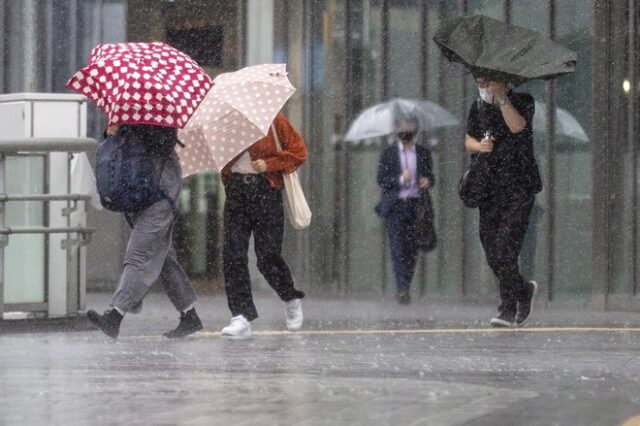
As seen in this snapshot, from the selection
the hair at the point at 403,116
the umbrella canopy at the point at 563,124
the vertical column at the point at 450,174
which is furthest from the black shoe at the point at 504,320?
the hair at the point at 403,116

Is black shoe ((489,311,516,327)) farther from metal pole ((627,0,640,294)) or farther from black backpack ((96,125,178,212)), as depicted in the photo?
metal pole ((627,0,640,294))

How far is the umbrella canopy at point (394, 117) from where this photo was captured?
1762 centimetres

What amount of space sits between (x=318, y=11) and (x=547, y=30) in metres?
2.46

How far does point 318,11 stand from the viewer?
18.2 metres

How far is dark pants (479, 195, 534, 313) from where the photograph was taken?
12648 millimetres

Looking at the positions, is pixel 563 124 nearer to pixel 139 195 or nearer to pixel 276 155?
pixel 276 155

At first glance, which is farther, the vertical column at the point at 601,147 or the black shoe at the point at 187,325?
the vertical column at the point at 601,147

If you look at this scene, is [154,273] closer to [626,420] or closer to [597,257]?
[626,420]

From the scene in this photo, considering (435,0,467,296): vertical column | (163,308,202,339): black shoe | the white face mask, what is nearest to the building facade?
(435,0,467,296): vertical column

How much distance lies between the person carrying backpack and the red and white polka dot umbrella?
1.28 ft

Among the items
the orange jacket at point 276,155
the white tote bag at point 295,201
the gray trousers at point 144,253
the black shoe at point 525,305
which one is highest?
the orange jacket at point 276,155

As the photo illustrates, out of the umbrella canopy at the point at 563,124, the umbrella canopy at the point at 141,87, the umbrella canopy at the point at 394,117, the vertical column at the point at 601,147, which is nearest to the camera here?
the umbrella canopy at the point at 141,87

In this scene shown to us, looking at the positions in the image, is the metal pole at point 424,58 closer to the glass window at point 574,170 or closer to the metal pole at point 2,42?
the glass window at point 574,170

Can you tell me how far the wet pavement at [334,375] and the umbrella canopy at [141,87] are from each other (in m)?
1.39
